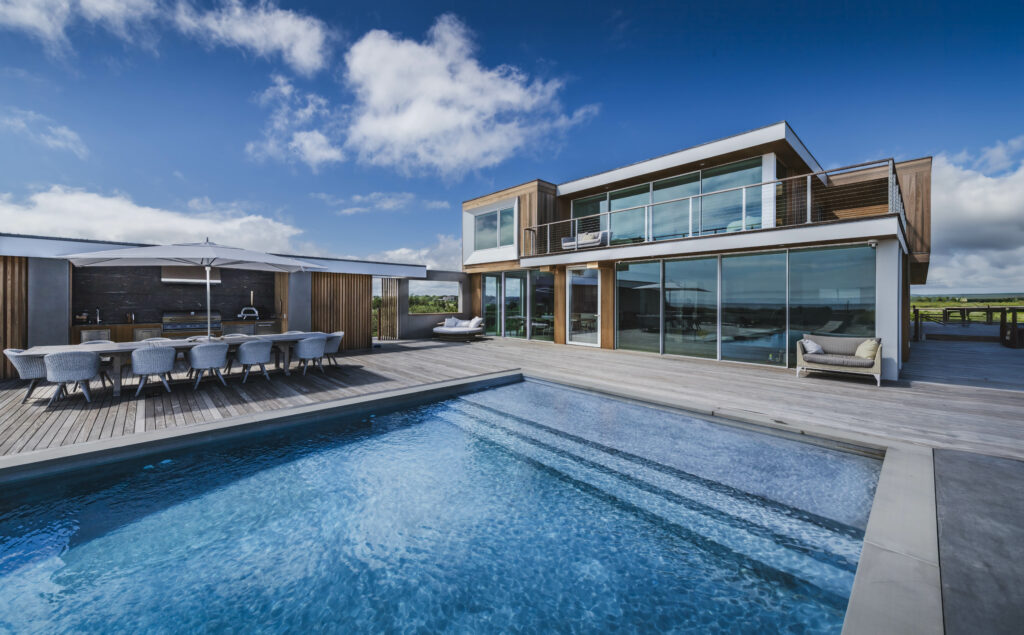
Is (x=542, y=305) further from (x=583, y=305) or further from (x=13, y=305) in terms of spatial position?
(x=13, y=305)

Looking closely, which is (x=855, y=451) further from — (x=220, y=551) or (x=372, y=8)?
(x=372, y=8)

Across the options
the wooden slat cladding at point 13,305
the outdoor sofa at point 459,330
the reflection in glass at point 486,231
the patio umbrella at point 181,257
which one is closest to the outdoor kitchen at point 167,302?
the wooden slat cladding at point 13,305

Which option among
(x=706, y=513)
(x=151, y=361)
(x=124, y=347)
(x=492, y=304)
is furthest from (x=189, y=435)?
(x=492, y=304)

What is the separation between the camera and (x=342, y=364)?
8148mm

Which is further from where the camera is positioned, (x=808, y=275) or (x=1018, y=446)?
(x=808, y=275)

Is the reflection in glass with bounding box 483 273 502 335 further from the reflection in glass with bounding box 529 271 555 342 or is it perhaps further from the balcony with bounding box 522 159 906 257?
the balcony with bounding box 522 159 906 257

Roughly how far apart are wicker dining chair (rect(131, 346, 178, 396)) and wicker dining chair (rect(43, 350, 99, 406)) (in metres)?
0.36

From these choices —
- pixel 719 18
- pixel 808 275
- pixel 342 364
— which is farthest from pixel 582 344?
pixel 719 18

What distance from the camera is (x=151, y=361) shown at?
5.22 m

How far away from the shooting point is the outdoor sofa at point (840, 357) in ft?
20.4

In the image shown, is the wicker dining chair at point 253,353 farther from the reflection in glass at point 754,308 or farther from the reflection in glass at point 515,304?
the reflection in glass at point 754,308

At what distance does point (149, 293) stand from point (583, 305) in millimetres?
11438

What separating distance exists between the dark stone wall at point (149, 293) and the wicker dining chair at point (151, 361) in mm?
5519

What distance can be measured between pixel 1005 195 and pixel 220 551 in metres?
56.2
